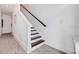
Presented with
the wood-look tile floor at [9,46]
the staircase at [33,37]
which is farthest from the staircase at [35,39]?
the wood-look tile floor at [9,46]

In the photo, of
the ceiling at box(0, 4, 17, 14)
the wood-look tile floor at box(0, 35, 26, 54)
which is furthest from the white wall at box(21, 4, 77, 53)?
the wood-look tile floor at box(0, 35, 26, 54)

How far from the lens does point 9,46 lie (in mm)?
1433

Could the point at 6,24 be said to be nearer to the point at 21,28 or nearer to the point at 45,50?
the point at 21,28

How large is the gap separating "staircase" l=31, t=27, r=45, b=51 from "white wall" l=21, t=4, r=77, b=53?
8 cm

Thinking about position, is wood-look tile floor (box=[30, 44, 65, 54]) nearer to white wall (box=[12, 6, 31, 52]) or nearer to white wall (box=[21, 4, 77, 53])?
white wall (box=[21, 4, 77, 53])

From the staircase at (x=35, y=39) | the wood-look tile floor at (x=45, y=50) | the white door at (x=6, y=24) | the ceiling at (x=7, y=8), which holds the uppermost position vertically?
the ceiling at (x=7, y=8)

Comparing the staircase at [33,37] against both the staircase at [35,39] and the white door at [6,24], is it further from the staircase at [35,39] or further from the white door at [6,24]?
the white door at [6,24]

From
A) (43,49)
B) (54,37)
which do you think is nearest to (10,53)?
(43,49)

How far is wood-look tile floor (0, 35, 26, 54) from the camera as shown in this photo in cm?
143

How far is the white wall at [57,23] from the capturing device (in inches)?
59.0

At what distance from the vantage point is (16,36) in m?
1.46

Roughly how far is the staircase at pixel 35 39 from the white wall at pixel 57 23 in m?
0.08

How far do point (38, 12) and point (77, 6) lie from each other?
0.68m
